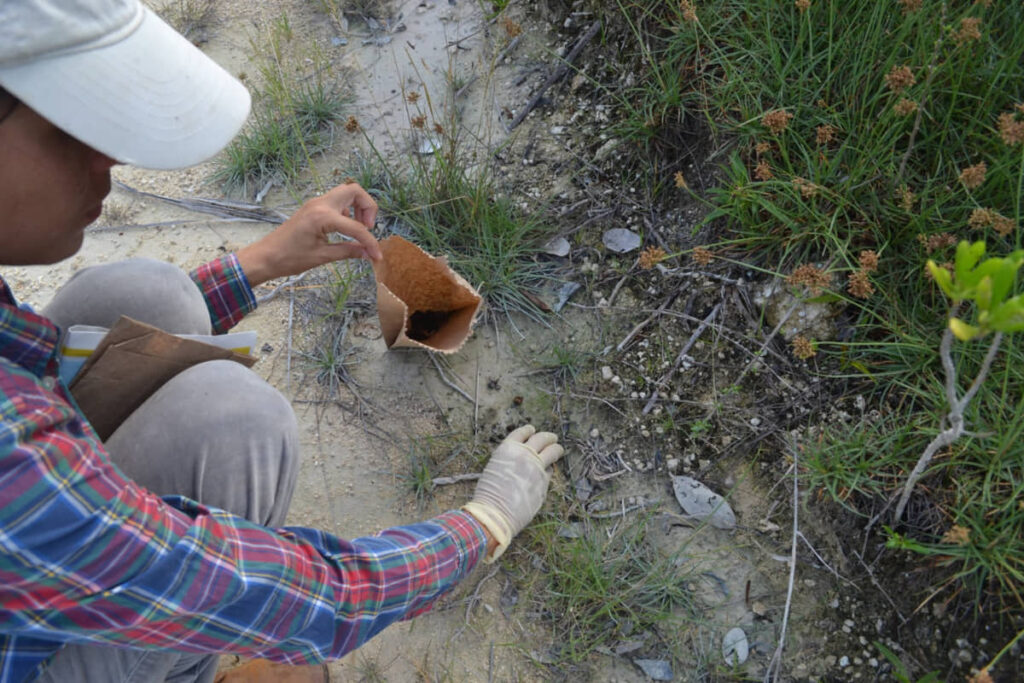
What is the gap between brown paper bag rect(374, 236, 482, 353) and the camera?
6.31 ft

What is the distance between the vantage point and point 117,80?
0.89m

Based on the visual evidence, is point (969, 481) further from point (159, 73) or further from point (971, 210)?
point (159, 73)

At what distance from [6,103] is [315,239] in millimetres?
772

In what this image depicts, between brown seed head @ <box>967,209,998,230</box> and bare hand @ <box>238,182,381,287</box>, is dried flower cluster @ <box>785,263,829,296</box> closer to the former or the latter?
brown seed head @ <box>967,209,998,230</box>

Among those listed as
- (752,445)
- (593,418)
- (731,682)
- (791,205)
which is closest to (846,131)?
(791,205)

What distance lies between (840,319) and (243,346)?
140cm

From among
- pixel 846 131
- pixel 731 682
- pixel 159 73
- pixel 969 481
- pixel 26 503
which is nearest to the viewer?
pixel 26 503

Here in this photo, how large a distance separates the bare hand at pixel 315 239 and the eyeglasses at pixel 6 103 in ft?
2.39

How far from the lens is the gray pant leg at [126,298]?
4.76 ft

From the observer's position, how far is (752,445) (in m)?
1.80

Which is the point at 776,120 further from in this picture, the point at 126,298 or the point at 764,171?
the point at 126,298

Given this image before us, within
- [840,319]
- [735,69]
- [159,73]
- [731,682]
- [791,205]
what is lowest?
[731,682]

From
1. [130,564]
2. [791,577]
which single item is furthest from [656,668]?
[130,564]

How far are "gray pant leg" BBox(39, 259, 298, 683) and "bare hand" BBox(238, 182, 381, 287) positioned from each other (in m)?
0.36
